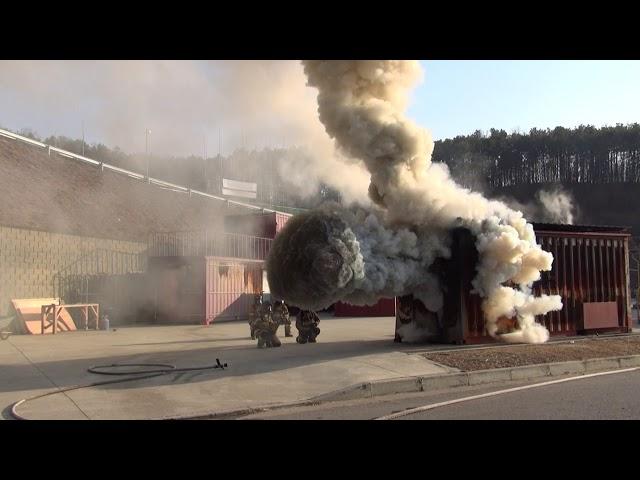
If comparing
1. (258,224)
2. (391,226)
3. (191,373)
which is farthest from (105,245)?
(191,373)

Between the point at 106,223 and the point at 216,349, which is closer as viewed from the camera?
the point at 216,349

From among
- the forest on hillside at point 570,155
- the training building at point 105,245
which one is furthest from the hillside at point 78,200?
the forest on hillside at point 570,155

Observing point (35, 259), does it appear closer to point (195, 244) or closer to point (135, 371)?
point (195, 244)

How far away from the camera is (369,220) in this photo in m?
12.6

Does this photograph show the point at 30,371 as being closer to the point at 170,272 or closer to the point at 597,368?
the point at 597,368

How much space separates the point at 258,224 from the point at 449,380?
21.9m

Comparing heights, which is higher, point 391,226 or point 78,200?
point 78,200

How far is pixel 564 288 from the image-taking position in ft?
50.5

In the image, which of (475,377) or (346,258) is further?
(346,258)

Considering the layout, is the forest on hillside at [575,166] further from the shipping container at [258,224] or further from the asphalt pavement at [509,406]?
the asphalt pavement at [509,406]

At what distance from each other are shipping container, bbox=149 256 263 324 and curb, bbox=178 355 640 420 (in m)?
14.2

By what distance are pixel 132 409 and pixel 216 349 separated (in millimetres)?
6033

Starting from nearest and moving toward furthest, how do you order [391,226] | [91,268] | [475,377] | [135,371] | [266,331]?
[475,377] < [135,371] < [391,226] < [266,331] < [91,268]
